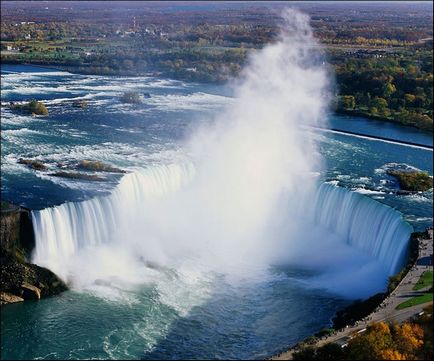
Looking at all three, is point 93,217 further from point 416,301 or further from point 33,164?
point 416,301

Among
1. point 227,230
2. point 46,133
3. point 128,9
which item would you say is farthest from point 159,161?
point 128,9

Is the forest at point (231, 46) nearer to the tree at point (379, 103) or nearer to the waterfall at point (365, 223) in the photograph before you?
the tree at point (379, 103)

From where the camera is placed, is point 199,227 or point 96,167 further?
point 96,167

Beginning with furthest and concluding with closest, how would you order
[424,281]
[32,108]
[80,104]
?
[80,104] → [32,108] → [424,281]

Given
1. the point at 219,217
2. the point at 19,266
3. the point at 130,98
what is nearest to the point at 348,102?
the point at 130,98

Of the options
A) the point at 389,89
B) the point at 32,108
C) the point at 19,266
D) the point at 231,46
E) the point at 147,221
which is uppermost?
the point at 231,46

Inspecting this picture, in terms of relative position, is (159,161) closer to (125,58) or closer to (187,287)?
(187,287)

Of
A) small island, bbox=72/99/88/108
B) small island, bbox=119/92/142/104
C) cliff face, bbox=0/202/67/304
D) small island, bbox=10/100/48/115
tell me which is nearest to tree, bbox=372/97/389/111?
small island, bbox=119/92/142/104
